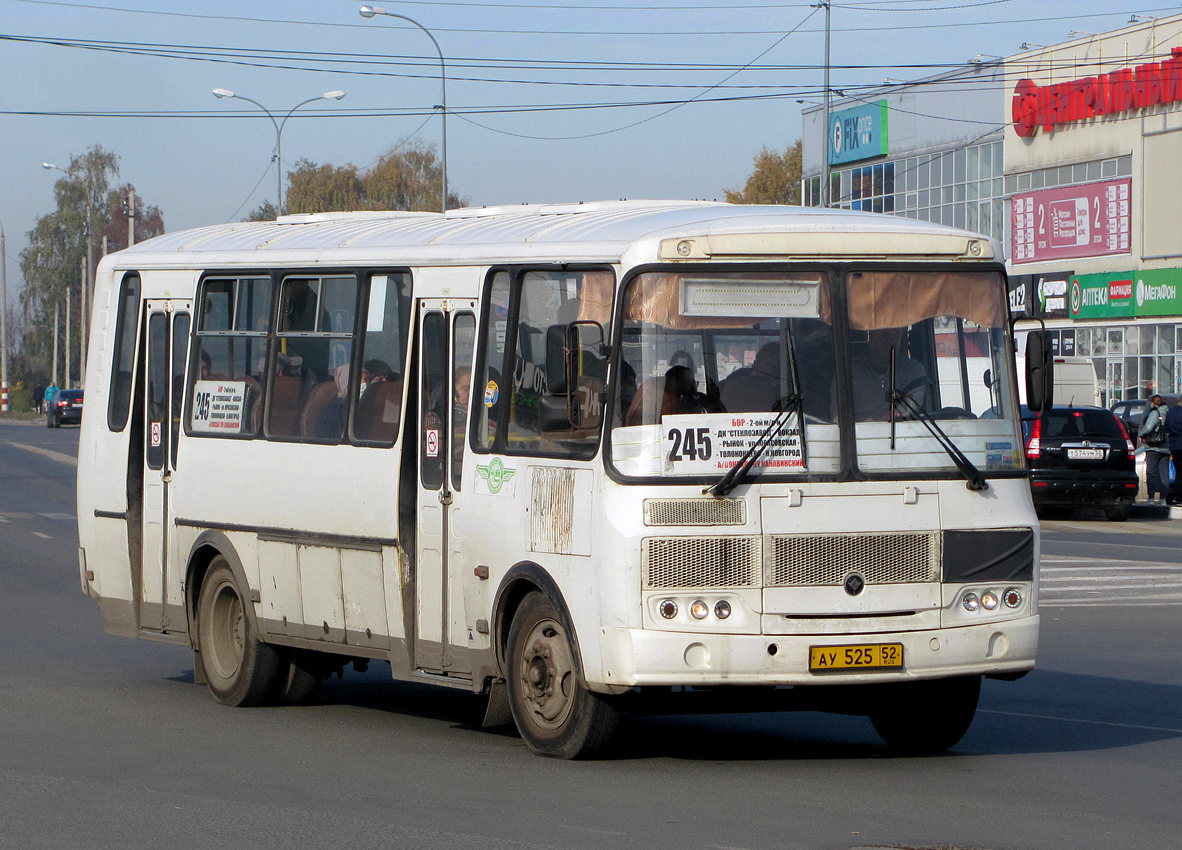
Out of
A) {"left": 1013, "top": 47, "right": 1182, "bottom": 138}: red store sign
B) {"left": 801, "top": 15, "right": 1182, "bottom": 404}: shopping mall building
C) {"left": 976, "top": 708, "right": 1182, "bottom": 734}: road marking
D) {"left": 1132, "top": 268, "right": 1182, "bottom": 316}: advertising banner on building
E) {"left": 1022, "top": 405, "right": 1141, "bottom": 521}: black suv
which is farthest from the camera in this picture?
{"left": 801, "top": 15, "right": 1182, "bottom": 404}: shopping mall building

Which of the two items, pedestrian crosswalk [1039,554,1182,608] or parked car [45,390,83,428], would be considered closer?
pedestrian crosswalk [1039,554,1182,608]

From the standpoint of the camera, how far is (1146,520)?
28.5 meters

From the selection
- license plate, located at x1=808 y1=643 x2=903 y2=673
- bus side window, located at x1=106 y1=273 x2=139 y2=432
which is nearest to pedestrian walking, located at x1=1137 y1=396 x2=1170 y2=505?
bus side window, located at x1=106 y1=273 x2=139 y2=432

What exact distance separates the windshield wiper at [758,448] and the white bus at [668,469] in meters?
0.01

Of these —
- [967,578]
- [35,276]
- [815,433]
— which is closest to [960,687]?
[967,578]

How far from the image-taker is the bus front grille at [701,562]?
802 centimetres

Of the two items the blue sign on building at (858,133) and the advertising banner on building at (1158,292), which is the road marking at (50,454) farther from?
the blue sign on building at (858,133)

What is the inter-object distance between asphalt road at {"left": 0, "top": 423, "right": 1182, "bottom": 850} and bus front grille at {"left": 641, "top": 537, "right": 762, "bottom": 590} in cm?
88

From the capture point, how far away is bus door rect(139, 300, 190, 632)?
1139cm

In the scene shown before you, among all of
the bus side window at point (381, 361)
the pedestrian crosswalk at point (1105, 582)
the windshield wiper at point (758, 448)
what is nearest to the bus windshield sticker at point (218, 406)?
the bus side window at point (381, 361)

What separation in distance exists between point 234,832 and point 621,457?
234cm

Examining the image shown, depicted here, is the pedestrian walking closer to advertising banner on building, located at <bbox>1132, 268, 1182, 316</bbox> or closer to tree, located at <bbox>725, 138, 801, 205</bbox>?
advertising banner on building, located at <bbox>1132, 268, 1182, 316</bbox>

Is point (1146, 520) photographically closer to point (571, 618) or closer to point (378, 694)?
point (378, 694)

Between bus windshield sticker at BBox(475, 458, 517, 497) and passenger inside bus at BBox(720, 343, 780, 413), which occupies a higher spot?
passenger inside bus at BBox(720, 343, 780, 413)
